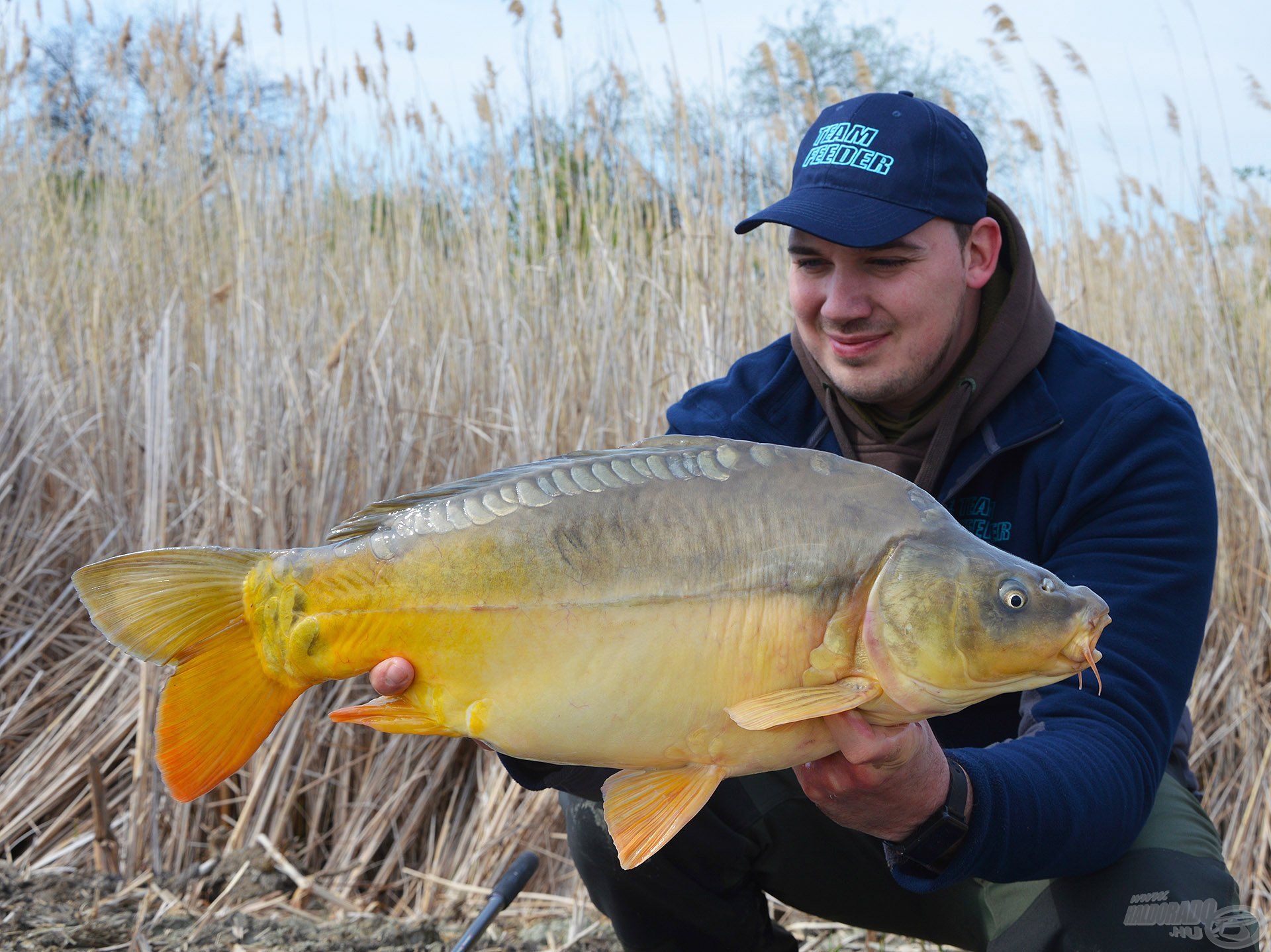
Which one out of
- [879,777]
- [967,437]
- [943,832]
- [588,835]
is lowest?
[588,835]

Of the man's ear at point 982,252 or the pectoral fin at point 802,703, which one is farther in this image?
the man's ear at point 982,252

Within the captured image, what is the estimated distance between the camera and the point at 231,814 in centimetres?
253

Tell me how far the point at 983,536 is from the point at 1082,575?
193mm

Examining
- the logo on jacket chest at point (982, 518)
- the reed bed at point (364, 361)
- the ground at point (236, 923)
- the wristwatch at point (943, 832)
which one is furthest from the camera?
the reed bed at point (364, 361)

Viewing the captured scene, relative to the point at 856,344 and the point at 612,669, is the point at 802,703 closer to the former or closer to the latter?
the point at 612,669

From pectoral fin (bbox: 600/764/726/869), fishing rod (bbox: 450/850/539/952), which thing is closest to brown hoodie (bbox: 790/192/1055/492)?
pectoral fin (bbox: 600/764/726/869)

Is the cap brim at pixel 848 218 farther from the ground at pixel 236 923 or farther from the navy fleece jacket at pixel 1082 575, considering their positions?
the ground at pixel 236 923

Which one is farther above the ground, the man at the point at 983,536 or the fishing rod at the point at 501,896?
the man at the point at 983,536

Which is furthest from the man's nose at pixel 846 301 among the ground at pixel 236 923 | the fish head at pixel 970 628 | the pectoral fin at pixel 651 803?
the ground at pixel 236 923

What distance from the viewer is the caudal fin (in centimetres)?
103

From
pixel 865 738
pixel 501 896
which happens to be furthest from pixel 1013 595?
pixel 501 896

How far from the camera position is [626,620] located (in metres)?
1.01

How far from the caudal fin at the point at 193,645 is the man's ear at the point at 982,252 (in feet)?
4.17

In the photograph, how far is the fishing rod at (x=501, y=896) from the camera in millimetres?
1832
